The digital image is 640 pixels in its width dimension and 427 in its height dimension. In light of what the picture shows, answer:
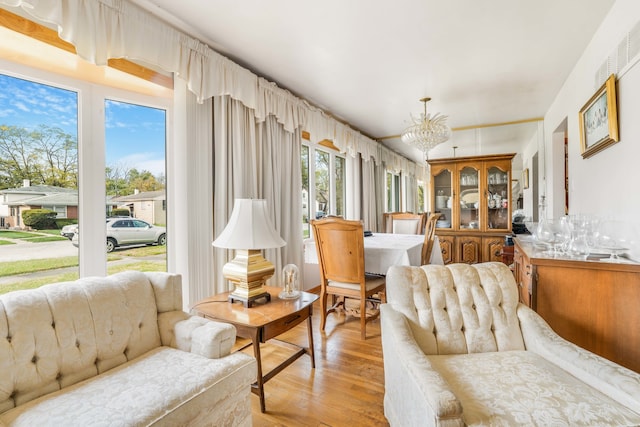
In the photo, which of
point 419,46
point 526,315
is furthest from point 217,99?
point 526,315

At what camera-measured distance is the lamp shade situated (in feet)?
6.01

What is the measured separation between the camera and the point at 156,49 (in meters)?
Answer: 1.99

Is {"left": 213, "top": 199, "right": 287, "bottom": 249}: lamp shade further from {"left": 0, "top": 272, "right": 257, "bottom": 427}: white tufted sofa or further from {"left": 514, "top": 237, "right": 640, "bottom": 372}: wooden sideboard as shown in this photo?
{"left": 514, "top": 237, "right": 640, "bottom": 372}: wooden sideboard

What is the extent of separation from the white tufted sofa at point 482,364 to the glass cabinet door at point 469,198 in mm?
3374

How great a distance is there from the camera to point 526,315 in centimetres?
149

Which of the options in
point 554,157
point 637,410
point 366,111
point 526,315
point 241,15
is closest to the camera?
point 637,410

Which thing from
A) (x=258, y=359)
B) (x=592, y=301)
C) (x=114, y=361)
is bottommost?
(x=258, y=359)

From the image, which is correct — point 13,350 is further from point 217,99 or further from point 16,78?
point 217,99

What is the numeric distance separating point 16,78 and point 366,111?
3403 millimetres

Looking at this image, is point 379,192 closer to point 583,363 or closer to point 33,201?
point 583,363

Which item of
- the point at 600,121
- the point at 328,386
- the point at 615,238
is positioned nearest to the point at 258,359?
the point at 328,386

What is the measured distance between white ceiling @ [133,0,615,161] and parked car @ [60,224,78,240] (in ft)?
4.74

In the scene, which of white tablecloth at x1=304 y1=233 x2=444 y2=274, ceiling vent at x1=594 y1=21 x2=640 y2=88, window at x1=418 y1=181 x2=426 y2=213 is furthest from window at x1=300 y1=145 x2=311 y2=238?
window at x1=418 y1=181 x2=426 y2=213

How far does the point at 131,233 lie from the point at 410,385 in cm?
206
